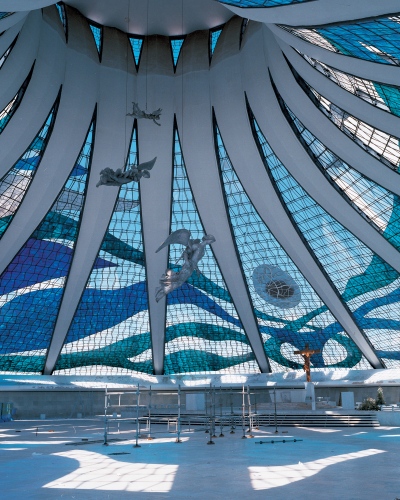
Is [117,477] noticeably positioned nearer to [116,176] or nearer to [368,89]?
[116,176]

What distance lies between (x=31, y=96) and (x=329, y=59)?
660 inches

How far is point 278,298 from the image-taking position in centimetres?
4291

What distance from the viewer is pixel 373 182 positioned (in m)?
32.0

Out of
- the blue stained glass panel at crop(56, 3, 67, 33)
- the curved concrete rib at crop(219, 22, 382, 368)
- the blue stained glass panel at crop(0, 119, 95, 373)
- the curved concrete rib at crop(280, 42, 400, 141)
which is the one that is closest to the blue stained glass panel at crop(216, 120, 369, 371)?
the curved concrete rib at crop(219, 22, 382, 368)

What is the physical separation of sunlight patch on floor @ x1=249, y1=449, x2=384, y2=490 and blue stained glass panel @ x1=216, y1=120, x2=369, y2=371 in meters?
22.9

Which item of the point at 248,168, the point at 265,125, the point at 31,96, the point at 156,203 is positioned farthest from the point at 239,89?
the point at 31,96

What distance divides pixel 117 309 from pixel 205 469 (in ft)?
99.6

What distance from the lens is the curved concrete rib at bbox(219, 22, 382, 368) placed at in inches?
1310

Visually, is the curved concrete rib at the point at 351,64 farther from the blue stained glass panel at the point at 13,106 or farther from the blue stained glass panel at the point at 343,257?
the blue stained glass panel at the point at 13,106

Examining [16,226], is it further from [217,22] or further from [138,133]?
[217,22]

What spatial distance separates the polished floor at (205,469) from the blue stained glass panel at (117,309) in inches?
720

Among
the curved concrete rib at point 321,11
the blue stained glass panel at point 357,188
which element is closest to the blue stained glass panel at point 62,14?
the blue stained glass panel at point 357,188

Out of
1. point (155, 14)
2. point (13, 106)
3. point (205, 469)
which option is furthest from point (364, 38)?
point (13, 106)

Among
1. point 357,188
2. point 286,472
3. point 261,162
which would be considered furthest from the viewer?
point 261,162
